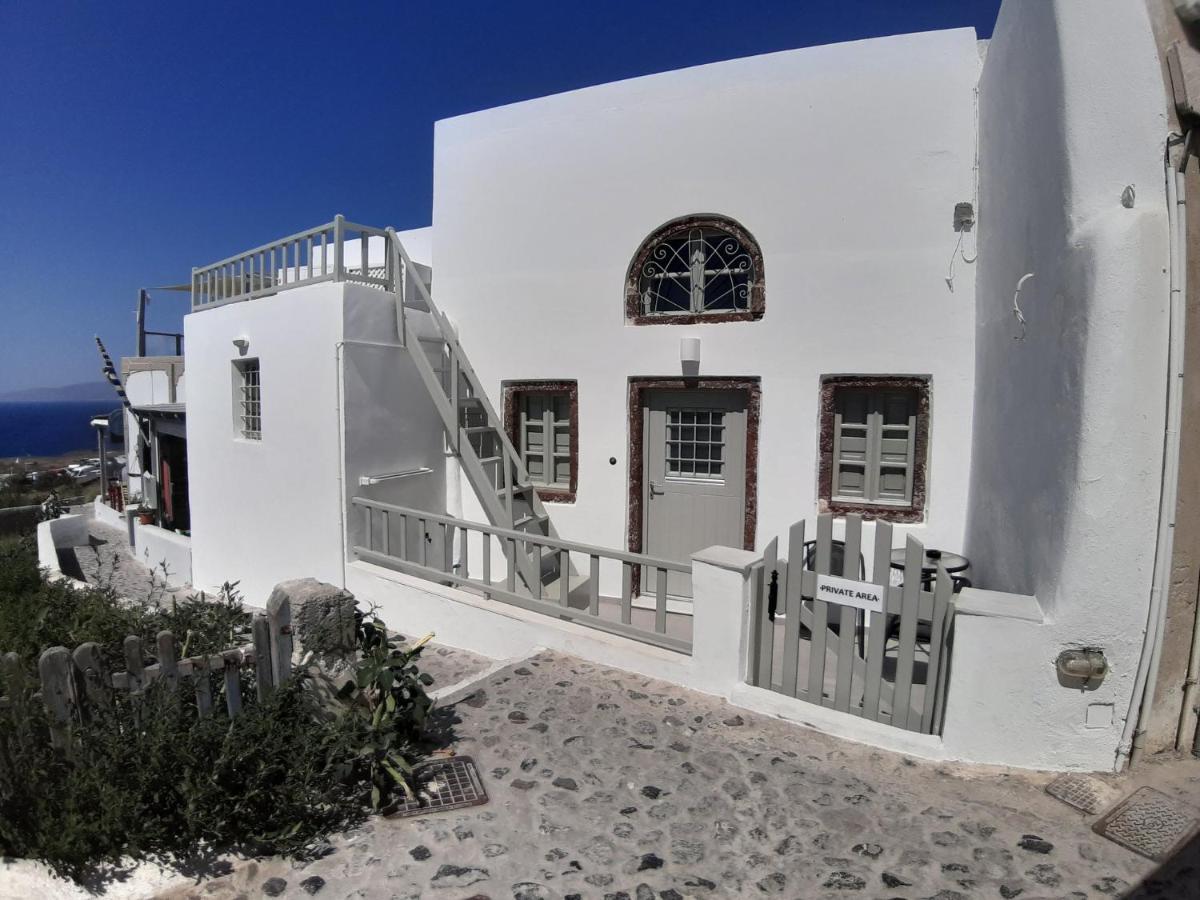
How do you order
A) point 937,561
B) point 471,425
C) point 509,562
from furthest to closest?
point 471,425, point 509,562, point 937,561

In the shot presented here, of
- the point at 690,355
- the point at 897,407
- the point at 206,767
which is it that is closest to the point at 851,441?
the point at 897,407

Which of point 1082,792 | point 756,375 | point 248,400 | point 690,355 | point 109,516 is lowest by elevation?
point 109,516

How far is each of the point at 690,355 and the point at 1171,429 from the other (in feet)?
13.3

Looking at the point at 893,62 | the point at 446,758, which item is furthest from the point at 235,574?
the point at 893,62

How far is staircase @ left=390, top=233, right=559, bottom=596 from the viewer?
687cm

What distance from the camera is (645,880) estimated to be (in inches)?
110

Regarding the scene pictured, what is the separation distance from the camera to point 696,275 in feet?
22.3

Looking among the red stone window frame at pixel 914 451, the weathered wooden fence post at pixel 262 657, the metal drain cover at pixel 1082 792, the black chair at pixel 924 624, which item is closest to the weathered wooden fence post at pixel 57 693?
the weathered wooden fence post at pixel 262 657

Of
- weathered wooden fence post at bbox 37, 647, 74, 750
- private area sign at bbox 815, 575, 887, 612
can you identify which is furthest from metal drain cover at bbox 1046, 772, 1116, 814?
weathered wooden fence post at bbox 37, 647, 74, 750

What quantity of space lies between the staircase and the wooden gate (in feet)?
9.68

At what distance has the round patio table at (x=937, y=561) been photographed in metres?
5.21

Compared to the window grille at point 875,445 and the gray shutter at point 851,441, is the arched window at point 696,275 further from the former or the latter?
the window grille at point 875,445

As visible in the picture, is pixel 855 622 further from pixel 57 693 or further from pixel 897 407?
pixel 57 693

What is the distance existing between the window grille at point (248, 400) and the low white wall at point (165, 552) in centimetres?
225
